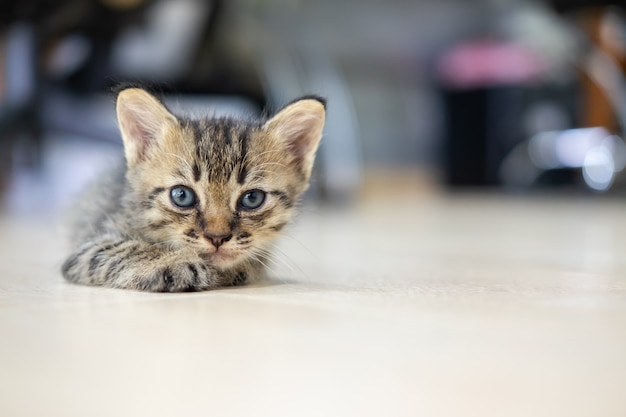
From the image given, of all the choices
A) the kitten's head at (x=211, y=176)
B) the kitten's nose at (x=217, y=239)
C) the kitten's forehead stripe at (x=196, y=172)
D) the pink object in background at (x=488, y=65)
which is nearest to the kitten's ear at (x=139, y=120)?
the kitten's head at (x=211, y=176)

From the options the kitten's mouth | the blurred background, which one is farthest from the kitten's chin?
the blurred background

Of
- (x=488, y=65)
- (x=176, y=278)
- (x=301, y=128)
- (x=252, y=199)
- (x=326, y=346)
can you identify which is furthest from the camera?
(x=488, y=65)

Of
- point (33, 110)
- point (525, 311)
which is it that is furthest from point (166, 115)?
point (33, 110)

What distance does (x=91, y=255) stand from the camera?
1463mm

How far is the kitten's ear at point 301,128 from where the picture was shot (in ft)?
5.13

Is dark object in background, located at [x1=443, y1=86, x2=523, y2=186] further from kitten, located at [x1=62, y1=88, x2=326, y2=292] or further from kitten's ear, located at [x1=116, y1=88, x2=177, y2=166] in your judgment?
kitten's ear, located at [x1=116, y1=88, x2=177, y2=166]

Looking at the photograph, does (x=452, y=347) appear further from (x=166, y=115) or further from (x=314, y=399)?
(x=166, y=115)

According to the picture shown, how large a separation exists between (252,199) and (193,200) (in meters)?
0.12

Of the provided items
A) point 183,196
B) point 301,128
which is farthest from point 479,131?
point 183,196

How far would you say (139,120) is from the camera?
156cm

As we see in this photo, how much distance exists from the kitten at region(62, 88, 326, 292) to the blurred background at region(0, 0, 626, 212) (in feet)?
0.58

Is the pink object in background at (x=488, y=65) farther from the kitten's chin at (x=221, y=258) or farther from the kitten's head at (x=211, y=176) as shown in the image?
the kitten's chin at (x=221, y=258)

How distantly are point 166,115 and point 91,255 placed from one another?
308mm

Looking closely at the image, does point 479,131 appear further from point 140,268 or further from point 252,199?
point 140,268
